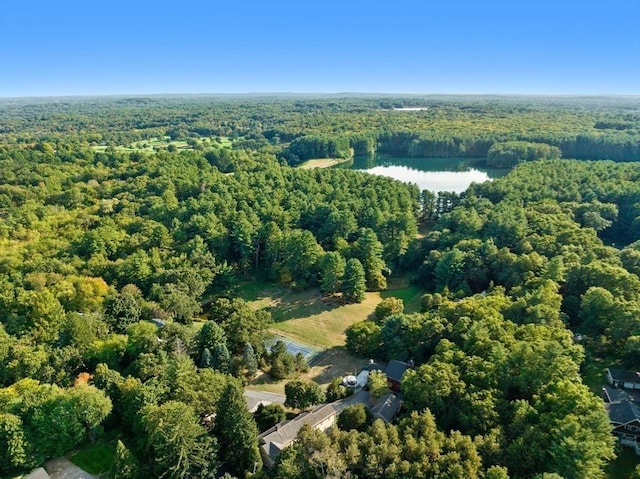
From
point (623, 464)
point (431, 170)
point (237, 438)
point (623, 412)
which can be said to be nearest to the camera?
point (623, 464)

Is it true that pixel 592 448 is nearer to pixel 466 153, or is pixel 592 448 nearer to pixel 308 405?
pixel 308 405

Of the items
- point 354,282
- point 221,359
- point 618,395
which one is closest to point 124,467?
point 221,359

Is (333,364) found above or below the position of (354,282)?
below

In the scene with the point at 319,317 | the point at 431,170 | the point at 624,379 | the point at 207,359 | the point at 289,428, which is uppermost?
the point at 431,170

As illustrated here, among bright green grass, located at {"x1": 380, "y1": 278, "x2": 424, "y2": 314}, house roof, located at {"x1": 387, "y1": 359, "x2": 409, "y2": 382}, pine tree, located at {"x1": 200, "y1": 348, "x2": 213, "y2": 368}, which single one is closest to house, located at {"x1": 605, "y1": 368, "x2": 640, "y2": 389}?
house roof, located at {"x1": 387, "y1": 359, "x2": 409, "y2": 382}

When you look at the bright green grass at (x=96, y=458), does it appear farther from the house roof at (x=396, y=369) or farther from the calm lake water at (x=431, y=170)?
the calm lake water at (x=431, y=170)

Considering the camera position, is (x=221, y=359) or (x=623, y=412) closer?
(x=623, y=412)

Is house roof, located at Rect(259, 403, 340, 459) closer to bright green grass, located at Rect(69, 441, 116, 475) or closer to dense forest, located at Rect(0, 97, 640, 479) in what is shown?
dense forest, located at Rect(0, 97, 640, 479)

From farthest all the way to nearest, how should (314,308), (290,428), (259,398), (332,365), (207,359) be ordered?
(314,308) < (332,365) < (207,359) < (259,398) < (290,428)

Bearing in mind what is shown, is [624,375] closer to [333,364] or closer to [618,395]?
[618,395]
